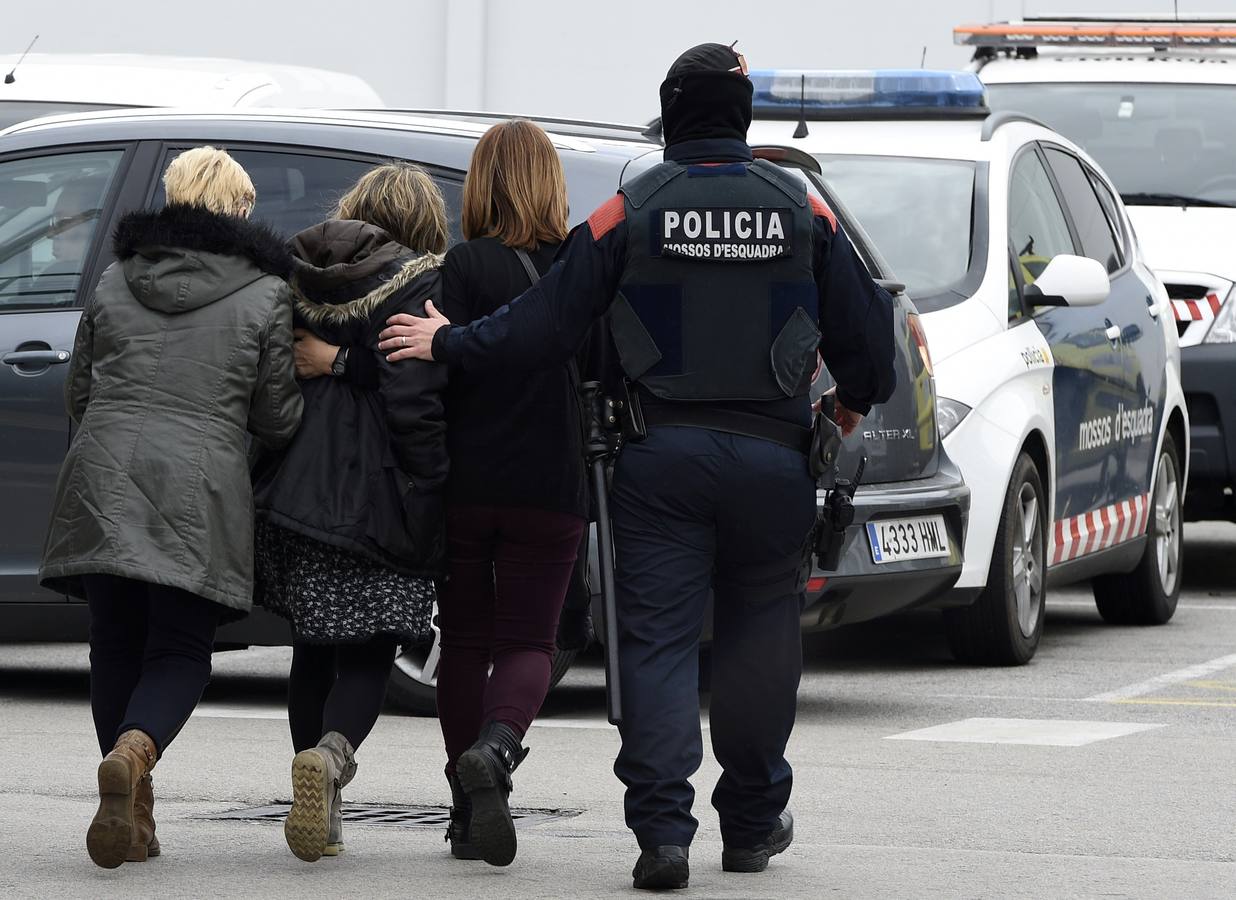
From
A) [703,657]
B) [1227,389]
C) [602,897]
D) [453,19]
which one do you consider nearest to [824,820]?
[602,897]

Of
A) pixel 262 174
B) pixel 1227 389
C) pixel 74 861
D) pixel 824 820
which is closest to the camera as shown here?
pixel 74 861

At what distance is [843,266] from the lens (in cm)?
519

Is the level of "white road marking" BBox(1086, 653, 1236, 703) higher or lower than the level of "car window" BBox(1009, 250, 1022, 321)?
lower

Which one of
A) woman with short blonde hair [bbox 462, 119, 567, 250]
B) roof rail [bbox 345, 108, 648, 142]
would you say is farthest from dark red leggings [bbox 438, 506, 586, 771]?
roof rail [bbox 345, 108, 648, 142]

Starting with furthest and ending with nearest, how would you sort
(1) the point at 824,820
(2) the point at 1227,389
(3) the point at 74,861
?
(2) the point at 1227,389, (1) the point at 824,820, (3) the point at 74,861

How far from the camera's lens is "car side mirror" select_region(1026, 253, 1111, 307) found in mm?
8828

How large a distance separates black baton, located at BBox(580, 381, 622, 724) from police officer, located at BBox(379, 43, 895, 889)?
2cm

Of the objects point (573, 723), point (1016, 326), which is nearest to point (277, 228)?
point (573, 723)

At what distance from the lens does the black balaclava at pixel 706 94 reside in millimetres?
5141

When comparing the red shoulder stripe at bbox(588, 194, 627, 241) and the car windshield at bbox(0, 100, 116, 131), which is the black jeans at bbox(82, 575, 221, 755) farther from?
the car windshield at bbox(0, 100, 116, 131)

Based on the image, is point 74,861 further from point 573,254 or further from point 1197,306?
point 1197,306

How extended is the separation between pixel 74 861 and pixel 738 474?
1587 millimetres

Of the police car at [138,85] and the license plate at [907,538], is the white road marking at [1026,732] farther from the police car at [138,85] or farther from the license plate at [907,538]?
the police car at [138,85]

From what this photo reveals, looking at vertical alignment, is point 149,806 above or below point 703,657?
above
